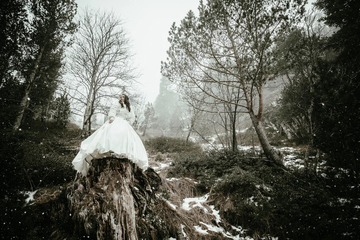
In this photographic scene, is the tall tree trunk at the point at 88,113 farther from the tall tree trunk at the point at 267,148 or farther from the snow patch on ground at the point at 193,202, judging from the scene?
the tall tree trunk at the point at 267,148

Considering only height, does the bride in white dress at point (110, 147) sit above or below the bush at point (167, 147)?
above

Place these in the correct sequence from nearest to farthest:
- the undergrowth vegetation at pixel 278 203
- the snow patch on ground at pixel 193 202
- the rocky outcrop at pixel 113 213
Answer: the rocky outcrop at pixel 113 213
the undergrowth vegetation at pixel 278 203
the snow patch on ground at pixel 193 202

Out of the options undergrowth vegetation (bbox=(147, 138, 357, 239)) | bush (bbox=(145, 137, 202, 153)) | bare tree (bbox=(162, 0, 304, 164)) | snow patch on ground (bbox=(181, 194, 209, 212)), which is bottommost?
snow patch on ground (bbox=(181, 194, 209, 212))

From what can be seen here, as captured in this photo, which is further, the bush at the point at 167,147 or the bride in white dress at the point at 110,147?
the bush at the point at 167,147

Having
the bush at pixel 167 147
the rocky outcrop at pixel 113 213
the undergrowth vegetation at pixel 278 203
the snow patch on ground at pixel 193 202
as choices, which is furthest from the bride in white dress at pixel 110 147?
the bush at pixel 167 147

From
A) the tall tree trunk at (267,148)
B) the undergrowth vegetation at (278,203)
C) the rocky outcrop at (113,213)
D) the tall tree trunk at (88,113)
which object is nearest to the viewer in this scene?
the rocky outcrop at (113,213)

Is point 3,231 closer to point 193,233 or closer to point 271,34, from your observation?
point 193,233

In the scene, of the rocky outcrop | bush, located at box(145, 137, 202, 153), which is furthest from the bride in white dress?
bush, located at box(145, 137, 202, 153)

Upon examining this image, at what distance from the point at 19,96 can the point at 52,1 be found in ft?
18.5

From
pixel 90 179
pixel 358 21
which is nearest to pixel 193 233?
pixel 90 179

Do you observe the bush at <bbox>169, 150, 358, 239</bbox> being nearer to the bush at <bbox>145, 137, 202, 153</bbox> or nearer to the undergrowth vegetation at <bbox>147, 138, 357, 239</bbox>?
the undergrowth vegetation at <bbox>147, 138, 357, 239</bbox>

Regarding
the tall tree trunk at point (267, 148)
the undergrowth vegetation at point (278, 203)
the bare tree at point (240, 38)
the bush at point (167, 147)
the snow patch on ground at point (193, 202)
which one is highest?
the bare tree at point (240, 38)

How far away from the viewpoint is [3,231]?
1742 mm

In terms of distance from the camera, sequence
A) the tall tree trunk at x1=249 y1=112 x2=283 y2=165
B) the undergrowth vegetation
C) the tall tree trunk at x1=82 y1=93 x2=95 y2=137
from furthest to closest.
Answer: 1. the tall tree trunk at x1=82 y1=93 x2=95 y2=137
2. the tall tree trunk at x1=249 y1=112 x2=283 y2=165
3. the undergrowth vegetation
